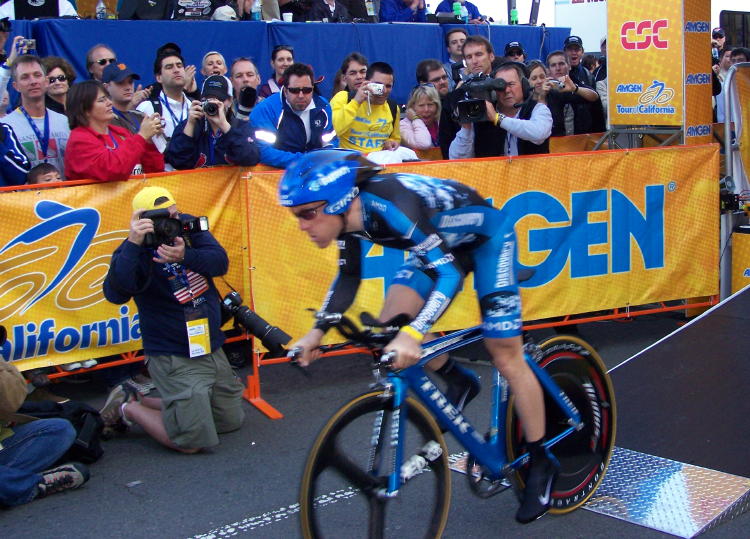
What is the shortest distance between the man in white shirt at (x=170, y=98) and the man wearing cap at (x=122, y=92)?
10 cm

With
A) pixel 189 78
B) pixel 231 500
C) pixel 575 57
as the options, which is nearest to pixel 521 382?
pixel 231 500

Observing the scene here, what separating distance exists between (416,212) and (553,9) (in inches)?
708

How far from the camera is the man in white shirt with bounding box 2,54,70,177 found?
6789 millimetres

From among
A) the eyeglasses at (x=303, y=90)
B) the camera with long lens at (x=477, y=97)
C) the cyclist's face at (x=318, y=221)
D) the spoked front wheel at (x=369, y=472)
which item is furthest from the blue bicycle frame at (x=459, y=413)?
the eyeglasses at (x=303, y=90)

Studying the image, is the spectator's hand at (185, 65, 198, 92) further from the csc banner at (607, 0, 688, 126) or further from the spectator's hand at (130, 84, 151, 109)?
the csc banner at (607, 0, 688, 126)

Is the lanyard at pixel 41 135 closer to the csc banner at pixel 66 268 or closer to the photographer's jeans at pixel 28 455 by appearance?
the csc banner at pixel 66 268

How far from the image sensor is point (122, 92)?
7422mm

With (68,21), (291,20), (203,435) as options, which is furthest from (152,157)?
(291,20)

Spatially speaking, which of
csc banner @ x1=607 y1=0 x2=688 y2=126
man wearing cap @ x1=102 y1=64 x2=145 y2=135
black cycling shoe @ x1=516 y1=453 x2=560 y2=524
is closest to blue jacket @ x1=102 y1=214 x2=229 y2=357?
man wearing cap @ x1=102 y1=64 x2=145 y2=135

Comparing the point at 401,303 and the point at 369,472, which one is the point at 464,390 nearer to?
the point at 401,303

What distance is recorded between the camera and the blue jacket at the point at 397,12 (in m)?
14.2

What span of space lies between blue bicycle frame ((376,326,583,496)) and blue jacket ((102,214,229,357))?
2.17 metres

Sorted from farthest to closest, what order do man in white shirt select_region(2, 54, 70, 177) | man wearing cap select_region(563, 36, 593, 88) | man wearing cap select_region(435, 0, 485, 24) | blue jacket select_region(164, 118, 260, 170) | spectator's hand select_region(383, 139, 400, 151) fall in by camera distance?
man wearing cap select_region(435, 0, 485, 24) → man wearing cap select_region(563, 36, 593, 88) → spectator's hand select_region(383, 139, 400, 151) → man in white shirt select_region(2, 54, 70, 177) → blue jacket select_region(164, 118, 260, 170)

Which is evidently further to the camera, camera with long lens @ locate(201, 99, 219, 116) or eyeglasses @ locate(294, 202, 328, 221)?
camera with long lens @ locate(201, 99, 219, 116)
